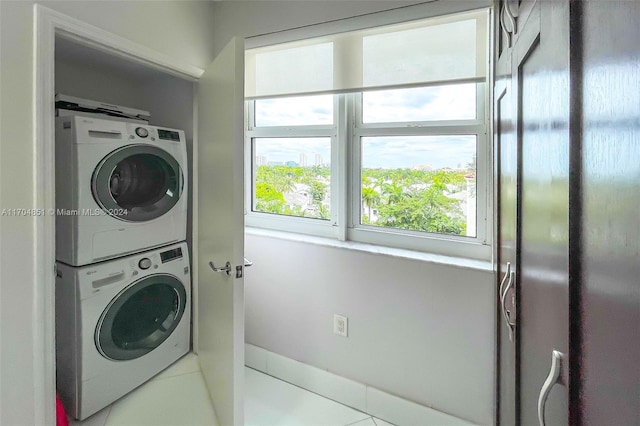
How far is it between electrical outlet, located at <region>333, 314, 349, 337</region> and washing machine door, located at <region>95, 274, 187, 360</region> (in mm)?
966

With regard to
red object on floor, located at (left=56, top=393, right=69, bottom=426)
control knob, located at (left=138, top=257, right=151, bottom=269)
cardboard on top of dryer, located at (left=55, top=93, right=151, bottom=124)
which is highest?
cardboard on top of dryer, located at (left=55, top=93, right=151, bottom=124)

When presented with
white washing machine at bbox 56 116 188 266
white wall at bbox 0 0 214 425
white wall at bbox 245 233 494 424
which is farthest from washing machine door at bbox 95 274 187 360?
white wall at bbox 245 233 494 424

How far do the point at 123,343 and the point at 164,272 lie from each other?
42cm

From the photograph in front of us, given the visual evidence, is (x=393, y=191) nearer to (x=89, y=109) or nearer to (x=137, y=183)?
(x=137, y=183)

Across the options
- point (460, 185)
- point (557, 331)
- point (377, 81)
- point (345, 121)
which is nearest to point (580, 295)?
point (557, 331)

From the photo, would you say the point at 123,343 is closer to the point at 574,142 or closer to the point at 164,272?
the point at 164,272

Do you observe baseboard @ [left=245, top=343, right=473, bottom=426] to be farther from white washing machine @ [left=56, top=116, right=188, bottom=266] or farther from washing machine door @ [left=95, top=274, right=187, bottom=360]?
white washing machine @ [left=56, top=116, right=188, bottom=266]

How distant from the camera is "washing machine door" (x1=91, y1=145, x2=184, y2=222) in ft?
5.47

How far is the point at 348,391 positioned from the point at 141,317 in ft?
4.10

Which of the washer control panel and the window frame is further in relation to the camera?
the washer control panel

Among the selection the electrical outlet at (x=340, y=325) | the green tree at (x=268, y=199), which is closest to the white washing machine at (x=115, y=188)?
the green tree at (x=268, y=199)

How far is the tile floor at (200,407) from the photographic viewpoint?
1750 millimetres

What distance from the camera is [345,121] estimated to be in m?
1.99

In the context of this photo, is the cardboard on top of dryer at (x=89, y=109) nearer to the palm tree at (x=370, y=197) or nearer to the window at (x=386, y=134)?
the window at (x=386, y=134)
